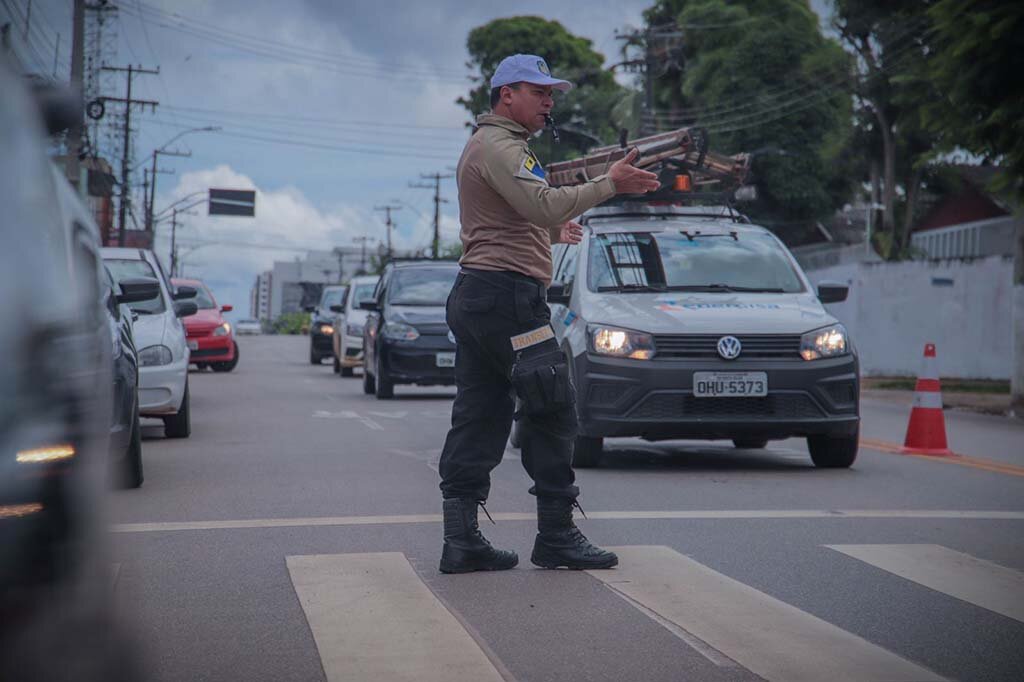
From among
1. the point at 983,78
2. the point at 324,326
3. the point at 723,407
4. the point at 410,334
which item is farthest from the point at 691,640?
the point at 324,326

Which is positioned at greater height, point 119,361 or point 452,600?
point 119,361

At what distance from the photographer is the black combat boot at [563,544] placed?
563 centimetres

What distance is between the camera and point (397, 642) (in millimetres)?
4324

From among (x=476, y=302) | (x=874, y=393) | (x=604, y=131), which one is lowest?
(x=874, y=393)

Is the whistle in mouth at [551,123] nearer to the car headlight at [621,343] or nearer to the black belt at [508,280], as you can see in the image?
the black belt at [508,280]

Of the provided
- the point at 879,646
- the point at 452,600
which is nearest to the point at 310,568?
the point at 452,600

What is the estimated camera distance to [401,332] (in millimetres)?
18312

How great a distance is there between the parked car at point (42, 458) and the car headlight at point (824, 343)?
7.65 metres

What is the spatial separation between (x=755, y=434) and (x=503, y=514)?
2622 mm

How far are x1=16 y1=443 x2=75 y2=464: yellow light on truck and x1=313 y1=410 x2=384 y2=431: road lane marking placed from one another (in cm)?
1175

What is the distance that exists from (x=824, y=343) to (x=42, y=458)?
8.07 meters

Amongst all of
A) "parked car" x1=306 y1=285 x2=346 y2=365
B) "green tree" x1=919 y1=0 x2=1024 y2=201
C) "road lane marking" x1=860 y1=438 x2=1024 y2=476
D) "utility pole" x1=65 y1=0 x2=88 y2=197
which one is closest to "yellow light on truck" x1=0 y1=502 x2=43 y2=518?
"road lane marking" x1=860 y1=438 x2=1024 y2=476

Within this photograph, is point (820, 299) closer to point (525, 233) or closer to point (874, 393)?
point (525, 233)

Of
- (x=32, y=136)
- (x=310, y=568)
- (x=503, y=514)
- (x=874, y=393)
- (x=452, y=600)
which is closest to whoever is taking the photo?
(x=32, y=136)
